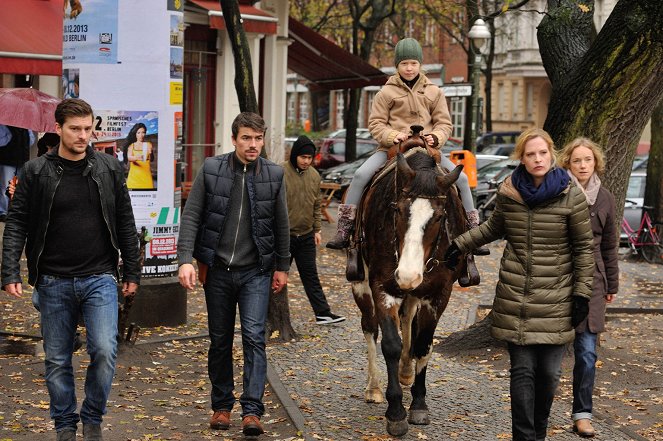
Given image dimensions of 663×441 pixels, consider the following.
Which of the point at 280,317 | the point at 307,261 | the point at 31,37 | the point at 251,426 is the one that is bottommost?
the point at 251,426

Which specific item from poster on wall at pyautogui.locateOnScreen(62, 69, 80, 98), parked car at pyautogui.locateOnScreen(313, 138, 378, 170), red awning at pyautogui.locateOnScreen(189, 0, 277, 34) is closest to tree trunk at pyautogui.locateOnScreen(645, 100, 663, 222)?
red awning at pyautogui.locateOnScreen(189, 0, 277, 34)

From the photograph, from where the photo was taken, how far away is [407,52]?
9.31 meters

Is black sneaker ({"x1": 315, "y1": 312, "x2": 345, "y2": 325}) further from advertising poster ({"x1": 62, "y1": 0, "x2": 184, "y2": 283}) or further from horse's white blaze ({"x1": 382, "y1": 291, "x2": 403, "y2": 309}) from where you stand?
horse's white blaze ({"x1": 382, "y1": 291, "x2": 403, "y2": 309})

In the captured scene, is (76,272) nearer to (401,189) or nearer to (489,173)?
(401,189)

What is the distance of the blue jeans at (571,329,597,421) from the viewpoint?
26.9 ft

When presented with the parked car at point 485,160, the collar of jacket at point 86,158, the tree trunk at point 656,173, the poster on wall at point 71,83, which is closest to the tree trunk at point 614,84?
the poster on wall at point 71,83

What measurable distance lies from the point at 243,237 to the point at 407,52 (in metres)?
2.32

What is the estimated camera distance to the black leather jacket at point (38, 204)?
688cm

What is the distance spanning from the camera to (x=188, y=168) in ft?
79.9

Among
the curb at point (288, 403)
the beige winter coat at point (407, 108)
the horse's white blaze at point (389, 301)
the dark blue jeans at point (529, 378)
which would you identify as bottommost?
the curb at point (288, 403)

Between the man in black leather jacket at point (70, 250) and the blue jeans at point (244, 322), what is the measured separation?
0.96 m

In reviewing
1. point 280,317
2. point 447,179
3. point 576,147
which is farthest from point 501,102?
point 447,179

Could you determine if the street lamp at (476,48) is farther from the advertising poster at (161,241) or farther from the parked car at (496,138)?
the parked car at (496,138)

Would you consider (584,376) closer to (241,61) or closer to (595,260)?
(595,260)
